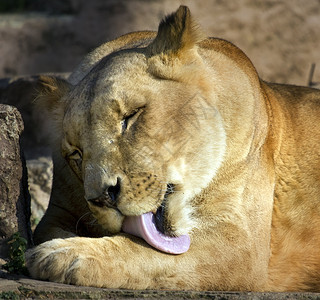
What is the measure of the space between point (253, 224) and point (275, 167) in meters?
0.54

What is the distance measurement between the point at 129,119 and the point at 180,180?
39 centimetres

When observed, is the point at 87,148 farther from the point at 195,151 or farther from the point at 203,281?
the point at 203,281

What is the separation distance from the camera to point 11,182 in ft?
11.7

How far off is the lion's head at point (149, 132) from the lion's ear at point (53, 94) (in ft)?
1.26

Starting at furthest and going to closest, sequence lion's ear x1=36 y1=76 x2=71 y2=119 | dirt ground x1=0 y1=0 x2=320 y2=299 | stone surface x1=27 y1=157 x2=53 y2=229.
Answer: dirt ground x1=0 y1=0 x2=320 y2=299 < stone surface x1=27 y1=157 x2=53 y2=229 < lion's ear x1=36 y1=76 x2=71 y2=119

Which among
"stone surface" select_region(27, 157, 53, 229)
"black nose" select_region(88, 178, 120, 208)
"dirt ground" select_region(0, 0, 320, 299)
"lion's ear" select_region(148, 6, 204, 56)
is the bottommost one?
"black nose" select_region(88, 178, 120, 208)

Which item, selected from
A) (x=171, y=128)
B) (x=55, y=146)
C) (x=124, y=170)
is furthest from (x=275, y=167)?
(x=55, y=146)

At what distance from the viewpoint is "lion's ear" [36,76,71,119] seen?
4.13 m

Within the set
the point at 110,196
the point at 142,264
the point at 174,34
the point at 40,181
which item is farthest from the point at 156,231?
the point at 40,181

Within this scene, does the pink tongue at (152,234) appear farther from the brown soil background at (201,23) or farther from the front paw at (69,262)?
the brown soil background at (201,23)

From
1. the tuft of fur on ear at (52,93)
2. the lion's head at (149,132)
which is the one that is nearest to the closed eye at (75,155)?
the lion's head at (149,132)

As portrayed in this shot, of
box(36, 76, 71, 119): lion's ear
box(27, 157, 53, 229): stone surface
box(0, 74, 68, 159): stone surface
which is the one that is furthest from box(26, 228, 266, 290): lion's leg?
box(0, 74, 68, 159): stone surface

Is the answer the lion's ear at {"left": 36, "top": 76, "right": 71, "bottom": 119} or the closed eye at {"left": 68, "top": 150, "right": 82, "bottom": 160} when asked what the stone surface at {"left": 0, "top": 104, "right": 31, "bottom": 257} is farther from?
the lion's ear at {"left": 36, "top": 76, "right": 71, "bottom": 119}

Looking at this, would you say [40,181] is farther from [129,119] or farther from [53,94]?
[129,119]
